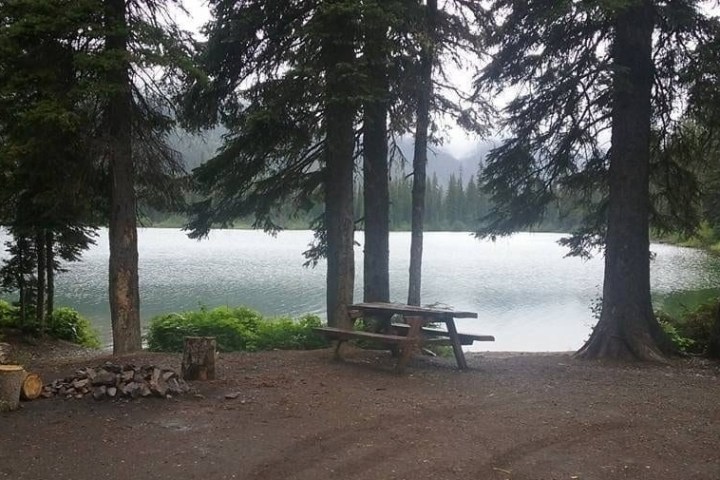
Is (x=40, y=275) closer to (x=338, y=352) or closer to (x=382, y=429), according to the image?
(x=338, y=352)

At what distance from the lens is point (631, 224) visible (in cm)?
871

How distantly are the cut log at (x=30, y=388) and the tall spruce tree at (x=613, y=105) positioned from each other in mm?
7359

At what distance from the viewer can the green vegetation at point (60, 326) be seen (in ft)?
46.8

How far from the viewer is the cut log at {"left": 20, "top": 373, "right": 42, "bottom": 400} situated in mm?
5715

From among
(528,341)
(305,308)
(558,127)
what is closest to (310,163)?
(558,127)

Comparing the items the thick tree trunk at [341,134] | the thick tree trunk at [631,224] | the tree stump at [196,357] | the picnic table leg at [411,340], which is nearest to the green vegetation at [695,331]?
the thick tree trunk at [631,224]

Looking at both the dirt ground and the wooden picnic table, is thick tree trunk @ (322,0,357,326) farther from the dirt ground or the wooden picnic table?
the dirt ground

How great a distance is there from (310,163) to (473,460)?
6.97 metres

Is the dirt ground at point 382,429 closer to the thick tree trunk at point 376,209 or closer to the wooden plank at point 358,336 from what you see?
the wooden plank at point 358,336

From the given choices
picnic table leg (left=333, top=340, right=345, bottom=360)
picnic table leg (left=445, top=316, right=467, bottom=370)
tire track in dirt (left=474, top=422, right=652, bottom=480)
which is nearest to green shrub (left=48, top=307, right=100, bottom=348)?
picnic table leg (left=333, top=340, right=345, bottom=360)

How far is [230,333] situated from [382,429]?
6.49 m

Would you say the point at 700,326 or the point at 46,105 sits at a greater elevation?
the point at 46,105

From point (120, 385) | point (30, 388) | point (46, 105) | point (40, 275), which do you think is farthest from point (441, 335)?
point (40, 275)

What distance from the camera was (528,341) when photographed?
17594 mm
